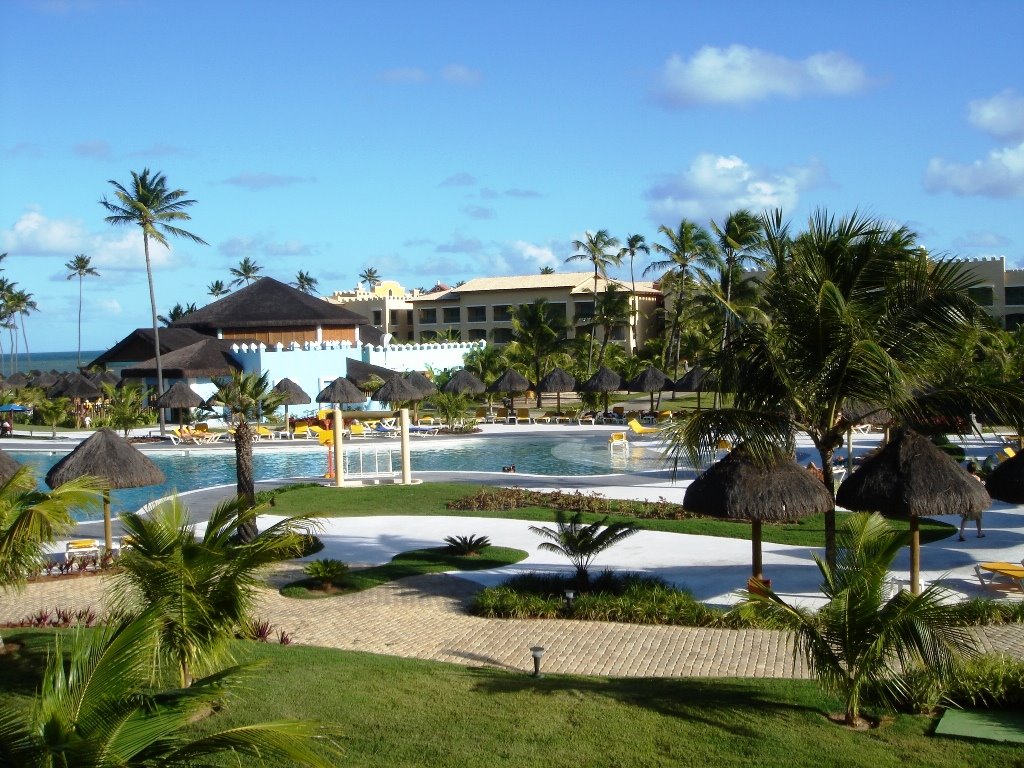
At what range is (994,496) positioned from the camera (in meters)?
13.0

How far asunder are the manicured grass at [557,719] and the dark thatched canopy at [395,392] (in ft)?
83.9

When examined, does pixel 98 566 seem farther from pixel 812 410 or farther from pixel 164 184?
pixel 164 184

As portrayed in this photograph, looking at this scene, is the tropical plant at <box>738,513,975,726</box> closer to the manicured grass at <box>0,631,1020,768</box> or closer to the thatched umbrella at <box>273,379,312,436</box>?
the manicured grass at <box>0,631,1020,768</box>

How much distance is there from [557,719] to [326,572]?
627 cm

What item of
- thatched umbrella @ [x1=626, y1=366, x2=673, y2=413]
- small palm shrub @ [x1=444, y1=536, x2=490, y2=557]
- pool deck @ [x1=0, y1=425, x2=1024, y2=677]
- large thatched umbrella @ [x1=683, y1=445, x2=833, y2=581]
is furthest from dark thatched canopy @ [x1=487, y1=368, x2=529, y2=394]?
large thatched umbrella @ [x1=683, y1=445, x2=833, y2=581]

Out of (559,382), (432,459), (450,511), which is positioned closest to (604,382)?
(559,382)

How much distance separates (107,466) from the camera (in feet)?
50.2

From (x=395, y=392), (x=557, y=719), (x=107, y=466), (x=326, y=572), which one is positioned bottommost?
(x=557, y=719)

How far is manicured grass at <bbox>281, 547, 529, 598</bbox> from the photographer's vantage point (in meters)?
13.5

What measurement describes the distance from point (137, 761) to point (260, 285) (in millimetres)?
44540

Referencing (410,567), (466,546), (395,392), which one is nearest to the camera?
(410,567)

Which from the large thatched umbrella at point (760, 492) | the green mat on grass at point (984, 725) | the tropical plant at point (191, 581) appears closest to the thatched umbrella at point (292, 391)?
the large thatched umbrella at point (760, 492)

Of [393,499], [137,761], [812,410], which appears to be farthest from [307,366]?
[137,761]

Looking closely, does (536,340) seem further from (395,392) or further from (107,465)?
(107,465)
